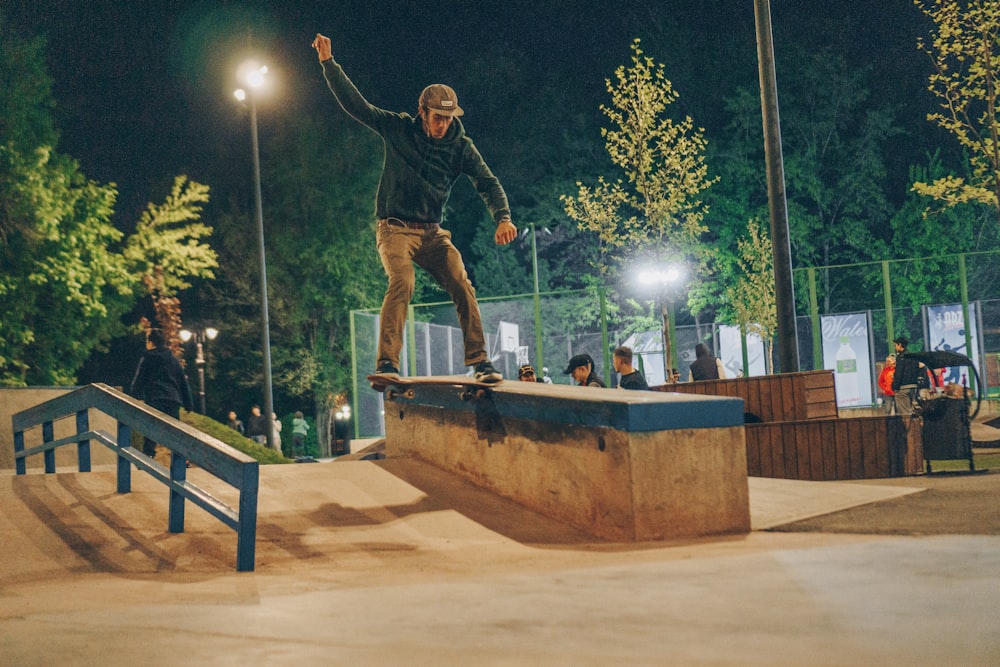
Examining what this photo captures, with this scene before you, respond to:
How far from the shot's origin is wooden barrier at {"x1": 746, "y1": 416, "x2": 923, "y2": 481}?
10.6 m

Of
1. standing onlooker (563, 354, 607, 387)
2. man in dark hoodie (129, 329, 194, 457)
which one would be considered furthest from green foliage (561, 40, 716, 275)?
man in dark hoodie (129, 329, 194, 457)

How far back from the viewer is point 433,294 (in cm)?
5394

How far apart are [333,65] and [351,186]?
42.5 metres

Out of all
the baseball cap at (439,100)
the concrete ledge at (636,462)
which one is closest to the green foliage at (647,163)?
the baseball cap at (439,100)

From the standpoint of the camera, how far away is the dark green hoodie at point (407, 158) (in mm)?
7934

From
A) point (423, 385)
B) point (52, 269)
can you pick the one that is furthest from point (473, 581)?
point (52, 269)

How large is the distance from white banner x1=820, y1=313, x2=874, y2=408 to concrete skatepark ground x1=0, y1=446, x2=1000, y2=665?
634 inches

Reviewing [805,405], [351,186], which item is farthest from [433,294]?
[805,405]

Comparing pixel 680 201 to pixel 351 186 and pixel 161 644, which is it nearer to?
pixel 161 644

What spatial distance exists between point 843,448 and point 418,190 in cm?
539

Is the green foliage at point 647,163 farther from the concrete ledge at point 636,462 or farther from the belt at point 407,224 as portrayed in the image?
the concrete ledge at point 636,462

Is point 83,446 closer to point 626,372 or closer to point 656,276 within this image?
point 626,372

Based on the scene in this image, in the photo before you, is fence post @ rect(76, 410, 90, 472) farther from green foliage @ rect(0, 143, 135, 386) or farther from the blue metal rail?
green foliage @ rect(0, 143, 135, 386)

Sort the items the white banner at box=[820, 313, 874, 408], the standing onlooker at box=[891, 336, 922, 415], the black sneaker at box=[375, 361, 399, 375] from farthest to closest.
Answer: the white banner at box=[820, 313, 874, 408] < the standing onlooker at box=[891, 336, 922, 415] < the black sneaker at box=[375, 361, 399, 375]
